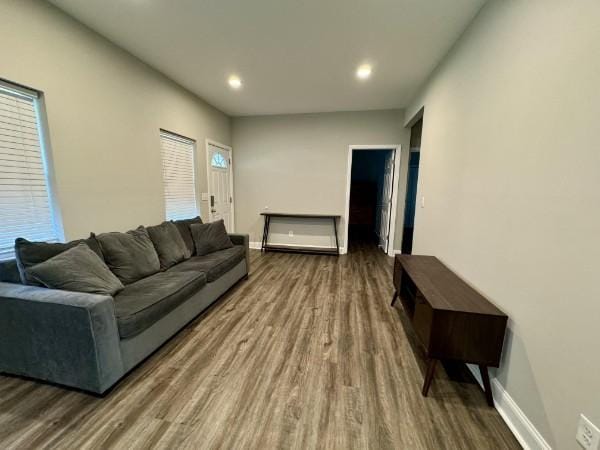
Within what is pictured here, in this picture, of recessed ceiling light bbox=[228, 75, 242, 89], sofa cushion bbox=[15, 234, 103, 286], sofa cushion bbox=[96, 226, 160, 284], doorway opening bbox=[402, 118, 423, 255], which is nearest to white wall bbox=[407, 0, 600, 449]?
doorway opening bbox=[402, 118, 423, 255]

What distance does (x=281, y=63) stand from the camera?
2.71 meters

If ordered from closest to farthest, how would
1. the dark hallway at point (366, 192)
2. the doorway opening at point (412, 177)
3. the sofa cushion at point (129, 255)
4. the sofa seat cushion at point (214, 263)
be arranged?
the sofa cushion at point (129, 255) < the sofa seat cushion at point (214, 263) < the doorway opening at point (412, 177) < the dark hallway at point (366, 192)

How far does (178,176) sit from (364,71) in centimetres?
278

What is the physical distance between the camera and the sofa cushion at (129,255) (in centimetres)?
208

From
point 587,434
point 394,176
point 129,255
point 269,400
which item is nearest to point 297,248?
point 394,176

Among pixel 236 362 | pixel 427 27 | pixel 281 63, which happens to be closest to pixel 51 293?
pixel 236 362

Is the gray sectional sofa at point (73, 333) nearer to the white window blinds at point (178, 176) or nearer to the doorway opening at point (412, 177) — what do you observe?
the white window blinds at point (178, 176)

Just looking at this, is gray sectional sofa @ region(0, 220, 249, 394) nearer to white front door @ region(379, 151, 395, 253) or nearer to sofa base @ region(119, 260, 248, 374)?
sofa base @ region(119, 260, 248, 374)

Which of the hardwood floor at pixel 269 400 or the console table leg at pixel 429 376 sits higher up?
the console table leg at pixel 429 376

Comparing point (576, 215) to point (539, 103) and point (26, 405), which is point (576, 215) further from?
point (26, 405)

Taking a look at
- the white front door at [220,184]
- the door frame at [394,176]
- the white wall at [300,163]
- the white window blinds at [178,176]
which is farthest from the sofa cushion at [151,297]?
the door frame at [394,176]

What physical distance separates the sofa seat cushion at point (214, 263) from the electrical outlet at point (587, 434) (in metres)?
2.53

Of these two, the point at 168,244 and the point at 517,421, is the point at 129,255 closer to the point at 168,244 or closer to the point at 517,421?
the point at 168,244

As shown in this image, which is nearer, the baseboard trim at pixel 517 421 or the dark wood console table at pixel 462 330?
the baseboard trim at pixel 517 421
